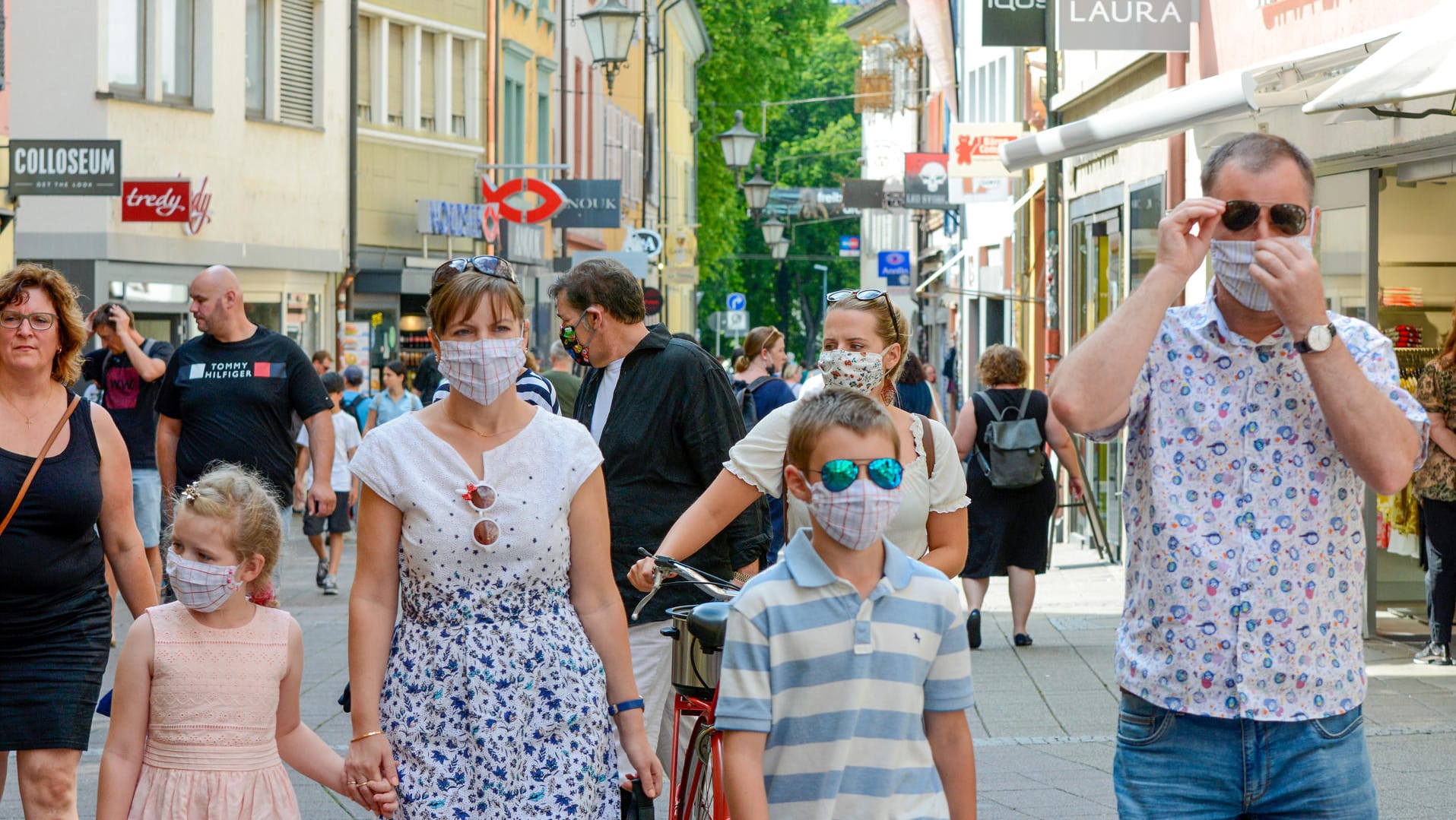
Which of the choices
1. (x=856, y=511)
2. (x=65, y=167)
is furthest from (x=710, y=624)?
(x=65, y=167)

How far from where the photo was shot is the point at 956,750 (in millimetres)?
3725

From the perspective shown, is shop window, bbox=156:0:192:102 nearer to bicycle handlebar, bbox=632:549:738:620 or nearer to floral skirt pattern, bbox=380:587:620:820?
bicycle handlebar, bbox=632:549:738:620

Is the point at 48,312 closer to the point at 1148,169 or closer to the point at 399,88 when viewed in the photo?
the point at 1148,169

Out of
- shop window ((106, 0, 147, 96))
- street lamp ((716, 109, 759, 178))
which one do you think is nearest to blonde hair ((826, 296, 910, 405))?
shop window ((106, 0, 147, 96))

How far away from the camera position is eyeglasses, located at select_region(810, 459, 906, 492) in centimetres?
362

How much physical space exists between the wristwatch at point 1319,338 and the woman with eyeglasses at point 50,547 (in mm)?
3523

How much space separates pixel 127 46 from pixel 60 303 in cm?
1990

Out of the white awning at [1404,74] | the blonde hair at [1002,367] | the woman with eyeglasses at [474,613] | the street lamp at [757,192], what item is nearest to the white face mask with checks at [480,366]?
the woman with eyeglasses at [474,613]

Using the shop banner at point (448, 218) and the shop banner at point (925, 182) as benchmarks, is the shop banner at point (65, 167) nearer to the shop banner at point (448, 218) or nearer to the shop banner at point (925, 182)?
the shop banner at point (448, 218)

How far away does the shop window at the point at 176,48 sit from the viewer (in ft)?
82.9

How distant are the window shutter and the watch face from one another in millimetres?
26232

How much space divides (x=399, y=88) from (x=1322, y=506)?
2980 cm

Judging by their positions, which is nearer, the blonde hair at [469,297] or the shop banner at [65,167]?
the blonde hair at [469,297]

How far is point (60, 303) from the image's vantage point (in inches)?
228
